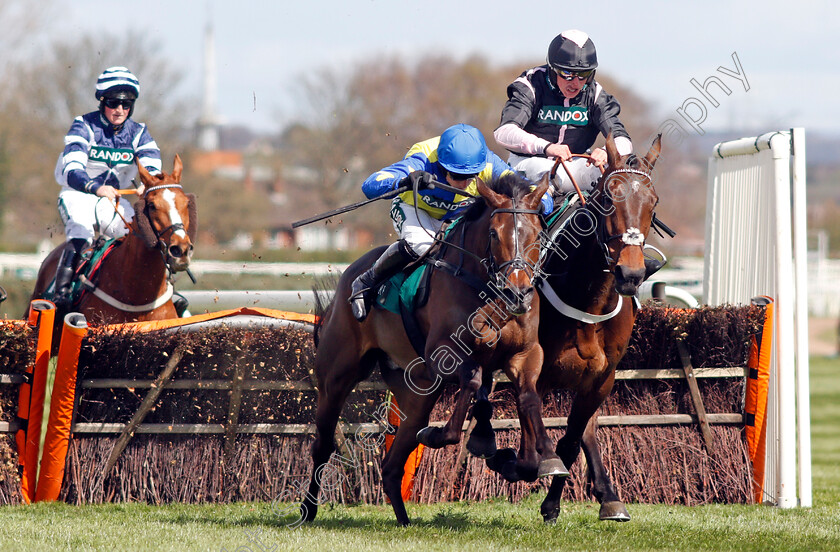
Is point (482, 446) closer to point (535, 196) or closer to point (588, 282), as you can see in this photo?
point (588, 282)

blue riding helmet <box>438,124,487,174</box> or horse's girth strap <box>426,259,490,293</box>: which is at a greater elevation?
blue riding helmet <box>438,124,487,174</box>

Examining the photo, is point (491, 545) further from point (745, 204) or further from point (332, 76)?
point (332, 76)

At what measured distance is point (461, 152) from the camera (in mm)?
5793

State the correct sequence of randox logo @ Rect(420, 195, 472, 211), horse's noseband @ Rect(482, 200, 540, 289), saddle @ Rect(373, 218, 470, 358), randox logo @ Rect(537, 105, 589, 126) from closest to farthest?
horse's noseband @ Rect(482, 200, 540, 289) → saddle @ Rect(373, 218, 470, 358) → randox logo @ Rect(420, 195, 472, 211) → randox logo @ Rect(537, 105, 589, 126)

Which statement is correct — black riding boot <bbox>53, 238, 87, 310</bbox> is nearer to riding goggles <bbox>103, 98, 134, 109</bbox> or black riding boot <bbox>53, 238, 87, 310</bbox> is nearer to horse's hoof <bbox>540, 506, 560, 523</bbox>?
riding goggles <bbox>103, 98, 134, 109</bbox>

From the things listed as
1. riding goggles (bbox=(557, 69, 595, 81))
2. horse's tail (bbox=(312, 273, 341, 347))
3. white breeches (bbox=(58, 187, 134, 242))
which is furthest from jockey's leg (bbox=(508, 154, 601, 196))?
white breeches (bbox=(58, 187, 134, 242))

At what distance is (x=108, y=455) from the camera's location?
6773 mm

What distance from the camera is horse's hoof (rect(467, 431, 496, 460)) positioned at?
5.35 meters

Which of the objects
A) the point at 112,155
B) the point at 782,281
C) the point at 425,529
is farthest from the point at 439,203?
the point at 112,155

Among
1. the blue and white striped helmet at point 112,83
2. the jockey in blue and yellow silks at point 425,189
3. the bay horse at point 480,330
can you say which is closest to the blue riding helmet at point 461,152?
the jockey in blue and yellow silks at point 425,189

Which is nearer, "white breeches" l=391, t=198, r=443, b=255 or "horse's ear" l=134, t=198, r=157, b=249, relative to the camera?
"white breeches" l=391, t=198, r=443, b=255

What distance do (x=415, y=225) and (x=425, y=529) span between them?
66.5 inches

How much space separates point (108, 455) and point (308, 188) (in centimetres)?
3954

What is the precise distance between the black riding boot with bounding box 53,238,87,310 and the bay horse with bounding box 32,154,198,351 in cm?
8
